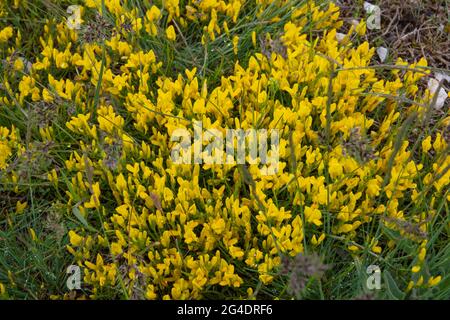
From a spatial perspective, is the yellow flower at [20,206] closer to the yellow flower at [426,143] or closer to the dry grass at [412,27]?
the yellow flower at [426,143]

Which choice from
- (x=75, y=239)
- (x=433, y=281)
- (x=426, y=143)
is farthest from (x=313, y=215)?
(x=75, y=239)

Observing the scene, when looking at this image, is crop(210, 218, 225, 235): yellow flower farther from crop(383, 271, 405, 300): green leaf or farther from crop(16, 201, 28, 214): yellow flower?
crop(16, 201, 28, 214): yellow flower

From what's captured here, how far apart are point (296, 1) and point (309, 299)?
1.74 m

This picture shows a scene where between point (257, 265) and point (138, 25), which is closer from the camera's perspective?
point (257, 265)

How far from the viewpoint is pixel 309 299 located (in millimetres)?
2441

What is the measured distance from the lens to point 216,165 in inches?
105

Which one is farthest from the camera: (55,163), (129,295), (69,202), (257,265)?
(55,163)

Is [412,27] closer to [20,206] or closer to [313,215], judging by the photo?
[313,215]

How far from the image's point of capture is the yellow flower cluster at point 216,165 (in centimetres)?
250

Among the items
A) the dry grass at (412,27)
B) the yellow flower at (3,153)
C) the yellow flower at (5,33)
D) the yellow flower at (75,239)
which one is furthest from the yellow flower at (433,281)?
the yellow flower at (5,33)

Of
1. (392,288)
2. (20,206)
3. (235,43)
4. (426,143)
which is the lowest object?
(392,288)

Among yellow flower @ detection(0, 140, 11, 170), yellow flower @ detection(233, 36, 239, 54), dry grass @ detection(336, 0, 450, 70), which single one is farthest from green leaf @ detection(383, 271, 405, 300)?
yellow flower @ detection(0, 140, 11, 170)

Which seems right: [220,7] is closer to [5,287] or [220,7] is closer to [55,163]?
[55,163]
